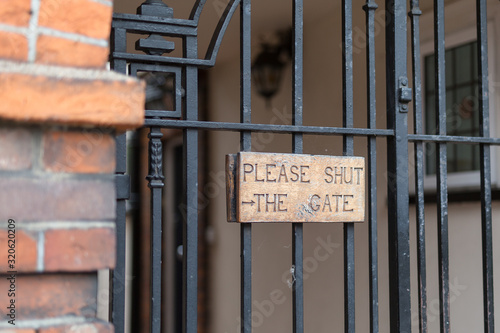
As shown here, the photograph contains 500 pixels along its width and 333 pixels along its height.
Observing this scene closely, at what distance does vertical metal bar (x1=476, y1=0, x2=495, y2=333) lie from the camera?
6.15 ft

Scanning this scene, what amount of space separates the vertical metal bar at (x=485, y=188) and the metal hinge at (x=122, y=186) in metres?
1.15

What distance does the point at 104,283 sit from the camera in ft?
17.9

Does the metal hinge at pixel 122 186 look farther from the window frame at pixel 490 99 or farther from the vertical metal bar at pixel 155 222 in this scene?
the window frame at pixel 490 99

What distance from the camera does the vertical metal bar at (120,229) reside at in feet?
4.72

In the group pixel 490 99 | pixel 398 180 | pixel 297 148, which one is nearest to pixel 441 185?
pixel 398 180

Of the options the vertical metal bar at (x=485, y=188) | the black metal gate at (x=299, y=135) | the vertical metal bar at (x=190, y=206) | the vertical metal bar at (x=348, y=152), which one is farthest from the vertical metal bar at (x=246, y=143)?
the vertical metal bar at (x=485, y=188)

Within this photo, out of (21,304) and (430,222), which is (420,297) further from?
(430,222)

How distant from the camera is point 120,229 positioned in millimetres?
1483

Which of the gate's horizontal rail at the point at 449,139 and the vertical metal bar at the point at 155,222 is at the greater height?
the gate's horizontal rail at the point at 449,139

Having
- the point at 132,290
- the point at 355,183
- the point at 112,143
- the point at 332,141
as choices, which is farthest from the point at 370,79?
the point at 132,290

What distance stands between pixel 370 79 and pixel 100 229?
998 millimetres

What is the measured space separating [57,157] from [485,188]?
1.40m

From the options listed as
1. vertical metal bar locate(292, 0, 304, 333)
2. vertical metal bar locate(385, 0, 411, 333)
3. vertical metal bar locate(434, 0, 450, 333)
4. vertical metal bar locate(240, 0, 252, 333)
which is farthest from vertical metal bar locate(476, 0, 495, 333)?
vertical metal bar locate(240, 0, 252, 333)

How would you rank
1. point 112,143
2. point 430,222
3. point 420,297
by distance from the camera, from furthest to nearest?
1. point 430,222
2. point 420,297
3. point 112,143
